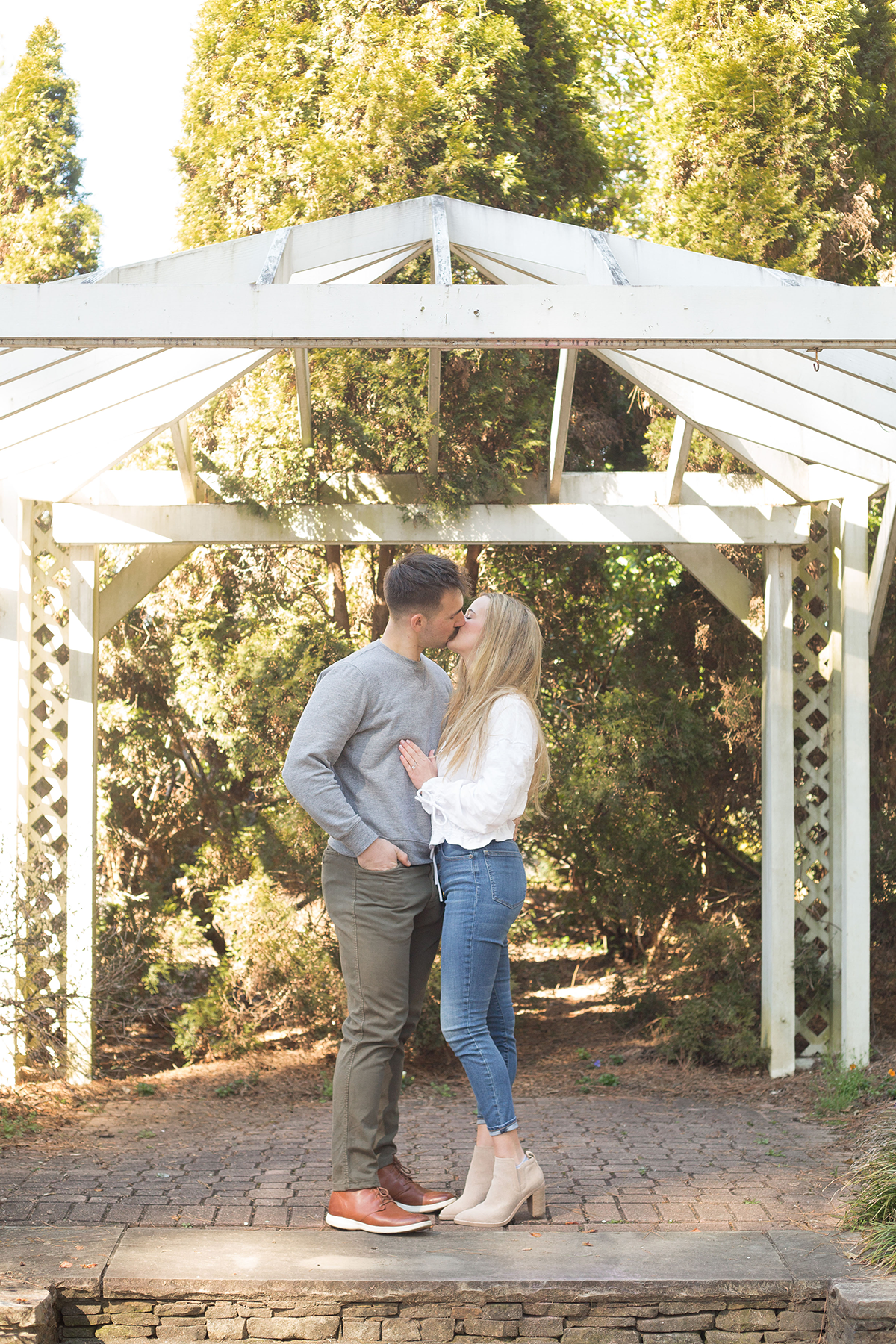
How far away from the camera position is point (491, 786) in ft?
10.8

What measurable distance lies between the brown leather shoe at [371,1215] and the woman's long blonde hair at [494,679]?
1.21m

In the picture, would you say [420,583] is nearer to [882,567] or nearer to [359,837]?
[359,837]

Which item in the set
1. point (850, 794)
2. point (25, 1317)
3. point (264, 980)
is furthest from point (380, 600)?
point (25, 1317)

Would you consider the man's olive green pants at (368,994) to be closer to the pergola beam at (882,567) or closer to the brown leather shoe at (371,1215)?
the brown leather shoe at (371,1215)

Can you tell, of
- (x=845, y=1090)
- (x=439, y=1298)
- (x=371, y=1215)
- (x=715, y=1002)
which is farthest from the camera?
(x=715, y=1002)

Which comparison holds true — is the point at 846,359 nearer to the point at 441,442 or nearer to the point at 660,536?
the point at 660,536

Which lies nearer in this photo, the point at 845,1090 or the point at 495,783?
the point at 495,783

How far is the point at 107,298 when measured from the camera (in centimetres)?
330

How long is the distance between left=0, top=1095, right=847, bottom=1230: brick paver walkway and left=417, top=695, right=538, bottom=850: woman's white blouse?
1242 millimetres

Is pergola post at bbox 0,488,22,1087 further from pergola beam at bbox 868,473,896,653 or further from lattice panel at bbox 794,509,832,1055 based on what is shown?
pergola beam at bbox 868,473,896,653

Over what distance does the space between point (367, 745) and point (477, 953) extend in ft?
2.16

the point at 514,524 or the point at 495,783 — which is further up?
the point at 514,524

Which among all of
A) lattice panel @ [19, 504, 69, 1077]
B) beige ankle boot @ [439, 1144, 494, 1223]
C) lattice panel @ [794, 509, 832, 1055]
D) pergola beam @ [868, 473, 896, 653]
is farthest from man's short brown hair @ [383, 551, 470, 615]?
lattice panel @ [794, 509, 832, 1055]

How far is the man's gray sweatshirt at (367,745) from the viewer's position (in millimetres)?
3271
